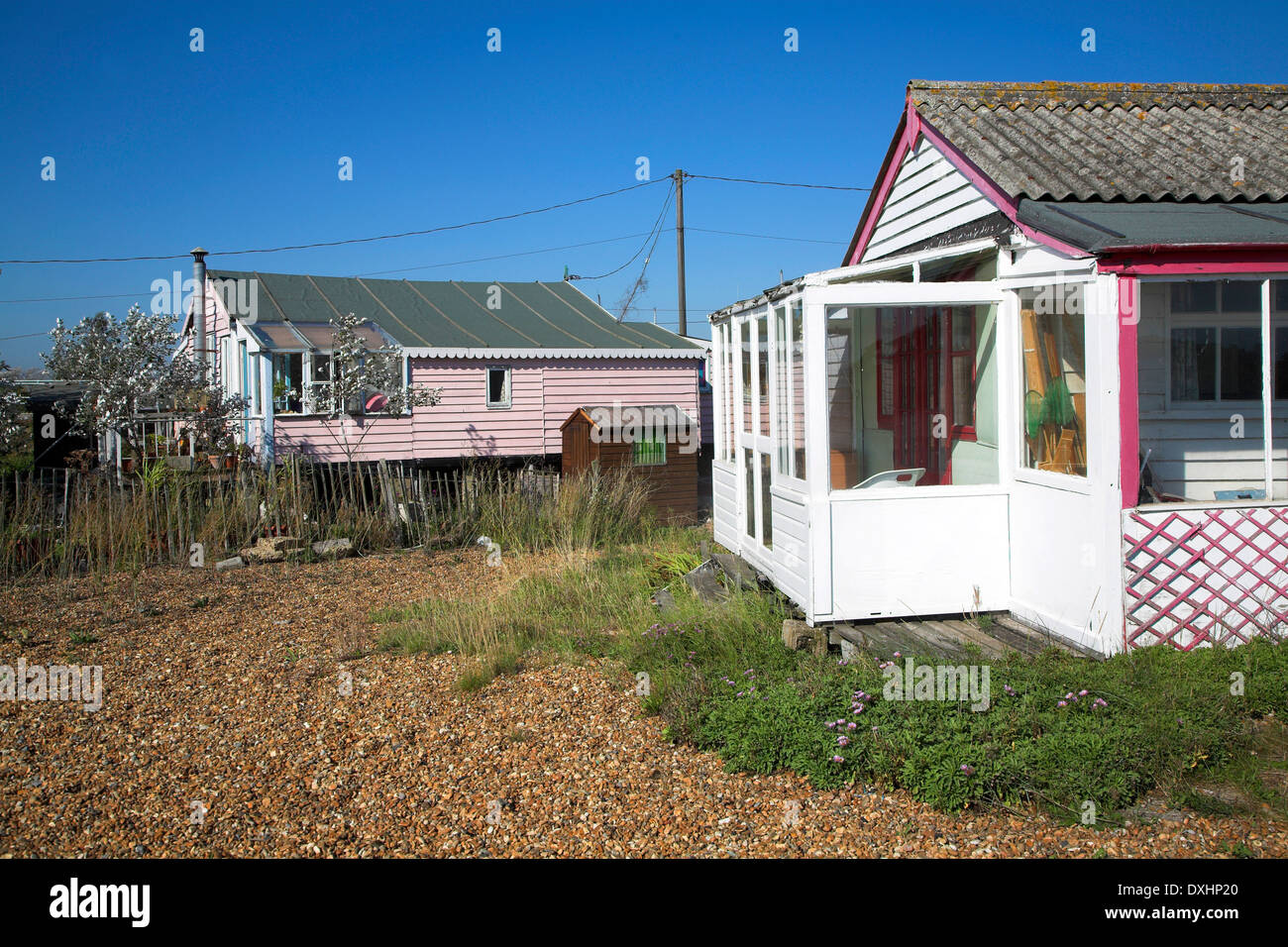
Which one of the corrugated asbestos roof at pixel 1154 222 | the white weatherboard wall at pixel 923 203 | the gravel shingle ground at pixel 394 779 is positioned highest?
the white weatherboard wall at pixel 923 203

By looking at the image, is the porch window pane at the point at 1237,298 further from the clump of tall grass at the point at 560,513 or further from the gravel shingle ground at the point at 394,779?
the clump of tall grass at the point at 560,513

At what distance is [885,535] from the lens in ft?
20.3

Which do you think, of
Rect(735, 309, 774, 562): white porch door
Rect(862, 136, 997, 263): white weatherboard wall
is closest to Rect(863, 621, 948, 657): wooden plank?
Rect(735, 309, 774, 562): white porch door

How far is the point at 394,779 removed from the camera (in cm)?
504

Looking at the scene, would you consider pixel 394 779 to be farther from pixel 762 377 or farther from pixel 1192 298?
pixel 1192 298

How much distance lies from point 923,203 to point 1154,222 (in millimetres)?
2679

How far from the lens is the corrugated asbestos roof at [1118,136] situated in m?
6.52

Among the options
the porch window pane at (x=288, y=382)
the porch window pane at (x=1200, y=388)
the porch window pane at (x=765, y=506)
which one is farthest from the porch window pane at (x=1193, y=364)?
the porch window pane at (x=288, y=382)

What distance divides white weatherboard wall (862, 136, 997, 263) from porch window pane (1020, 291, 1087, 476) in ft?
3.81

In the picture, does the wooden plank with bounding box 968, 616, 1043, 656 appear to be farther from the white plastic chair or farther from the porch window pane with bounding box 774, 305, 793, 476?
the porch window pane with bounding box 774, 305, 793, 476

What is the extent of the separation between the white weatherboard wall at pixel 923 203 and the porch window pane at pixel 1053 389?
116 cm

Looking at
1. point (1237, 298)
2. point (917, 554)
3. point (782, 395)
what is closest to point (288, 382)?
point (782, 395)
